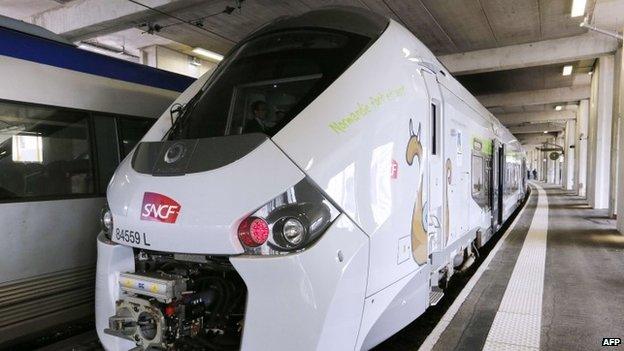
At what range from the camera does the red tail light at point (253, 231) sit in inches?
88.2

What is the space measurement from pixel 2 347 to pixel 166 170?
233 cm

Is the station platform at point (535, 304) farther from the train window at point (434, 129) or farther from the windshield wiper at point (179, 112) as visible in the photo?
the windshield wiper at point (179, 112)

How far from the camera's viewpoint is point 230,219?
2254 mm

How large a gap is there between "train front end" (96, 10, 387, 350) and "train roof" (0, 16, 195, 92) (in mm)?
1712

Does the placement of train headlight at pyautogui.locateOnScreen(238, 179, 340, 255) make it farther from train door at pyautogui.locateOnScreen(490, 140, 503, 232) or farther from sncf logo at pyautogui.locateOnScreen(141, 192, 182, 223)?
train door at pyautogui.locateOnScreen(490, 140, 503, 232)

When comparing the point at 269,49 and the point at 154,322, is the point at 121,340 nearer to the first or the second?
the point at 154,322

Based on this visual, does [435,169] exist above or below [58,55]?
below

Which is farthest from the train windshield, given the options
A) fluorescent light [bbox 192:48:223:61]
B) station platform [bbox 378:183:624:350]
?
fluorescent light [bbox 192:48:223:61]

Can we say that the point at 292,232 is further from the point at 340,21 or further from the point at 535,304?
the point at 535,304

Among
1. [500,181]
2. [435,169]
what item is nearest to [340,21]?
[435,169]

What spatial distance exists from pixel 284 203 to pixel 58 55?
307 cm

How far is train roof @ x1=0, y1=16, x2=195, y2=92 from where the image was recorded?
370 cm

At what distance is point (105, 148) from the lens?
14.5 feet

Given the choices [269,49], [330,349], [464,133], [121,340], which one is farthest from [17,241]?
[464,133]
